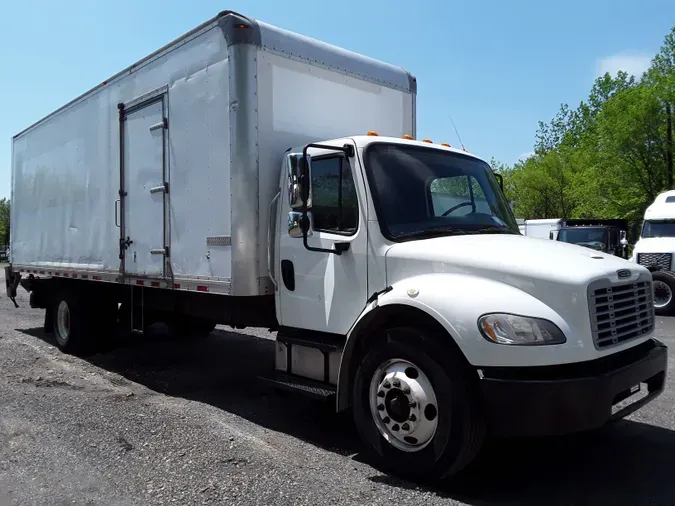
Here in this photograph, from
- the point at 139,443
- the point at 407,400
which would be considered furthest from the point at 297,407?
the point at 407,400

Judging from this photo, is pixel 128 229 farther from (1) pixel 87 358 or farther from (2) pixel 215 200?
(1) pixel 87 358

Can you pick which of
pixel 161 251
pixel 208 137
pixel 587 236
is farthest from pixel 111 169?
pixel 587 236

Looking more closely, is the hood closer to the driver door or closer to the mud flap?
the driver door

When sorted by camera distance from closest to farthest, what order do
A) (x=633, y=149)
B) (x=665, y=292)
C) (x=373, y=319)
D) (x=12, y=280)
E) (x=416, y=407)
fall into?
(x=416, y=407), (x=373, y=319), (x=12, y=280), (x=665, y=292), (x=633, y=149)

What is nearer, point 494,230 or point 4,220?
point 494,230

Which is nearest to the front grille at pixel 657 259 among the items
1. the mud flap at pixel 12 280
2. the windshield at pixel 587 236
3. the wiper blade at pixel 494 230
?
the windshield at pixel 587 236

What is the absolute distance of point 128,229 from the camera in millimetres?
7000

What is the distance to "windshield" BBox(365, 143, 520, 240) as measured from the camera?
4516 mm

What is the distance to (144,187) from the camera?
6688 millimetres

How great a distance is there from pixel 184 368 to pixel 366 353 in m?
4.17

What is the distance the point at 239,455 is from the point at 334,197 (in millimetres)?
2094

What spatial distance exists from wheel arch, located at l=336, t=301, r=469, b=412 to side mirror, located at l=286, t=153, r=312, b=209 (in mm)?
1052

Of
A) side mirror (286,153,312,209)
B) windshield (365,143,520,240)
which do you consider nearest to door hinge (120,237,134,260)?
side mirror (286,153,312,209)

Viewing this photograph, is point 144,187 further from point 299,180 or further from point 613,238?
point 613,238
